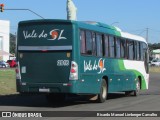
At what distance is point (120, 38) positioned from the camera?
2361 cm

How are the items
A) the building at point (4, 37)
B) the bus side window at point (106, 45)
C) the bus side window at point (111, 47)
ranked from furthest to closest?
the building at point (4, 37) → the bus side window at point (111, 47) → the bus side window at point (106, 45)

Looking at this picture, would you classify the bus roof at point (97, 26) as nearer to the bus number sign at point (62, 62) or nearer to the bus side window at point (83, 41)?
the bus side window at point (83, 41)

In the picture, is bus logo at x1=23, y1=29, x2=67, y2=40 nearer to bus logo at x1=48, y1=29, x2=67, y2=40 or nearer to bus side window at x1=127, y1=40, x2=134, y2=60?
Answer: bus logo at x1=48, y1=29, x2=67, y2=40

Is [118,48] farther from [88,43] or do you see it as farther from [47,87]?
[47,87]

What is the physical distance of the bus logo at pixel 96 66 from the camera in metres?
19.4

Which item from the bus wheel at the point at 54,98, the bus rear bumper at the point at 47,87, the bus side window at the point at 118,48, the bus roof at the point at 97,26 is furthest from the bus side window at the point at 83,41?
the bus side window at the point at 118,48

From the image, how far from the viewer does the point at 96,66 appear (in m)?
20.3

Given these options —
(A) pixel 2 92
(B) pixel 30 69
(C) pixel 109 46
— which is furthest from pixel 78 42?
(A) pixel 2 92

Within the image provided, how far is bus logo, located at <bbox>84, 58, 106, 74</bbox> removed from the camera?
19391 mm

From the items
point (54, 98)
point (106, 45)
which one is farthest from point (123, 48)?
point (54, 98)

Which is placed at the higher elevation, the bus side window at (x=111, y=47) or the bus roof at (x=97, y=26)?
the bus roof at (x=97, y=26)

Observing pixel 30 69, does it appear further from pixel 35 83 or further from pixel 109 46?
pixel 109 46

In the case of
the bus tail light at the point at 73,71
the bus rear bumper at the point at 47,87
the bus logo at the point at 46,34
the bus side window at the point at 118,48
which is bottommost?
the bus rear bumper at the point at 47,87

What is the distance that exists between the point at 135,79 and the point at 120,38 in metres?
3.22
